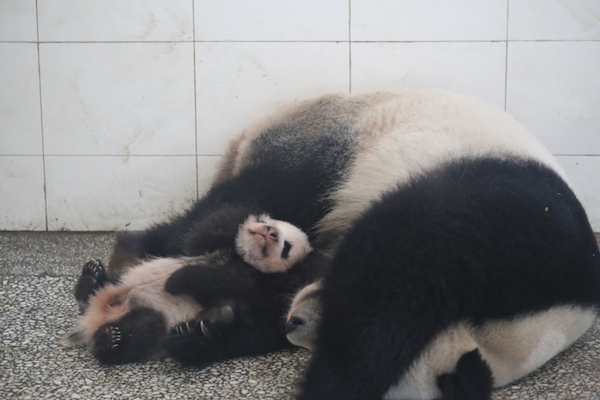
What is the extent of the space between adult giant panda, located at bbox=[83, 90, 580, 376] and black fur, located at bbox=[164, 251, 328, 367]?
211 mm

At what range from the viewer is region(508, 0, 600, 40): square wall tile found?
366cm

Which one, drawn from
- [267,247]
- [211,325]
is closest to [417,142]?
[267,247]

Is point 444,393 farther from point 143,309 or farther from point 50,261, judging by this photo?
point 50,261

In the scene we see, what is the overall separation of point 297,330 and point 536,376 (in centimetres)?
91

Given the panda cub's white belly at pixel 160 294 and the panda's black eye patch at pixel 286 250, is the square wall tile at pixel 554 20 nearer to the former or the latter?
the panda's black eye patch at pixel 286 250

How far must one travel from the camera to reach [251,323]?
2203mm

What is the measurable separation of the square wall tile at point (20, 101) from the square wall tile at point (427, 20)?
87.8 inches

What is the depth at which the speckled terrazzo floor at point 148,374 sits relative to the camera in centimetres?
192

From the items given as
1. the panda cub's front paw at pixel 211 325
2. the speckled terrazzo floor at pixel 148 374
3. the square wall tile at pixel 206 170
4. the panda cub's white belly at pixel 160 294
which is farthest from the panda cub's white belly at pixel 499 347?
the square wall tile at pixel 206 170

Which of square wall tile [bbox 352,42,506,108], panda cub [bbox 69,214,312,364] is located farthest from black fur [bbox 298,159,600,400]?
square wall tile [bbox 352,42,506,108]

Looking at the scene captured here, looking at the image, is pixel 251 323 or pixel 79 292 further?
pixel 79 292

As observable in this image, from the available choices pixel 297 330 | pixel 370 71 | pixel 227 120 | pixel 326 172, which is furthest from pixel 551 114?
pixel 297 330

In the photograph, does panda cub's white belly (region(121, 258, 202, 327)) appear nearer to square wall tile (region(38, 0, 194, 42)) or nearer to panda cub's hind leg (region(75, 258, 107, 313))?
panda cub's hind leg (region(75, 258, 107, 313))

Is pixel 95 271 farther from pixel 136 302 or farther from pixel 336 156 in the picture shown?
pixel 336 156
